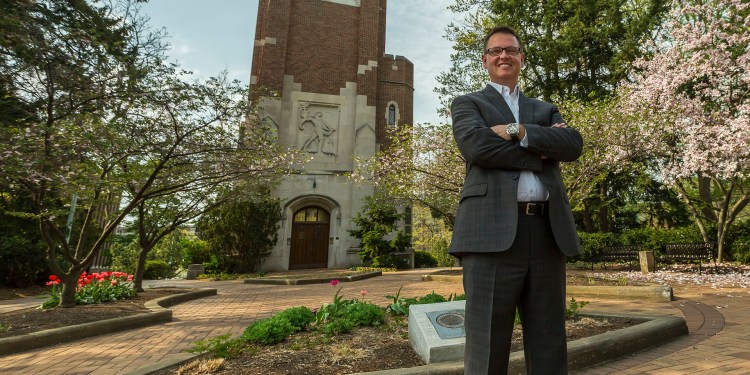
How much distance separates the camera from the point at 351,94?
2186 centimetres

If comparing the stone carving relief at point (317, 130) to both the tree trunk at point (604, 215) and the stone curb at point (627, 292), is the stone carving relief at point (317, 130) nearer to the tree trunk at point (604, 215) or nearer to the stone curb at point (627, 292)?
the tree trunk at point (604, 215)

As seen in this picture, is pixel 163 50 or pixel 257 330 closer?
pixel 257 330

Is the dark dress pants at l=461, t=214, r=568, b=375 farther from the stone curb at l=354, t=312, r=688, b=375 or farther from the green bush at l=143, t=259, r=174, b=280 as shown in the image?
the green bush at l=143, t=259, r=174, b=280

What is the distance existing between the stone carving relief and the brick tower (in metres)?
0.06

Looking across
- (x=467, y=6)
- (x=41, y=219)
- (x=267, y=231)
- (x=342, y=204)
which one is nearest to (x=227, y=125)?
(x=41, y=219)

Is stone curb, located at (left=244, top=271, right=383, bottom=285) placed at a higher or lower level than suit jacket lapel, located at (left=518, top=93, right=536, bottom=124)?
lower

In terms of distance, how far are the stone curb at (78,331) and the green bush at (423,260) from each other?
15.8 meters

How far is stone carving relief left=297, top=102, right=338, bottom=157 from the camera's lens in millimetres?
20578

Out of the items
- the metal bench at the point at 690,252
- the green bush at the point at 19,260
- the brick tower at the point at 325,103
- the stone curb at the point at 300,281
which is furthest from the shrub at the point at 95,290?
the metal bench at the point at 690,252

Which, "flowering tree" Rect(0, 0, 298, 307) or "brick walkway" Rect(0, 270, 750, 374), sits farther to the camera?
"flowering tree" Rect(0, 0, 298, 307)

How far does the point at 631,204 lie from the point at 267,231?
62.4 ft

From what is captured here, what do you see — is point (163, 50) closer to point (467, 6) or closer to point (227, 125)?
point (227, 125)

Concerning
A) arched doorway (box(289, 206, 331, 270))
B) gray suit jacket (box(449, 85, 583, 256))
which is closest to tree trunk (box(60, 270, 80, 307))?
gray suit jacket (box(449, 85, 583, 256))

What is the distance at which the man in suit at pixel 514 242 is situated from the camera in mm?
1715
